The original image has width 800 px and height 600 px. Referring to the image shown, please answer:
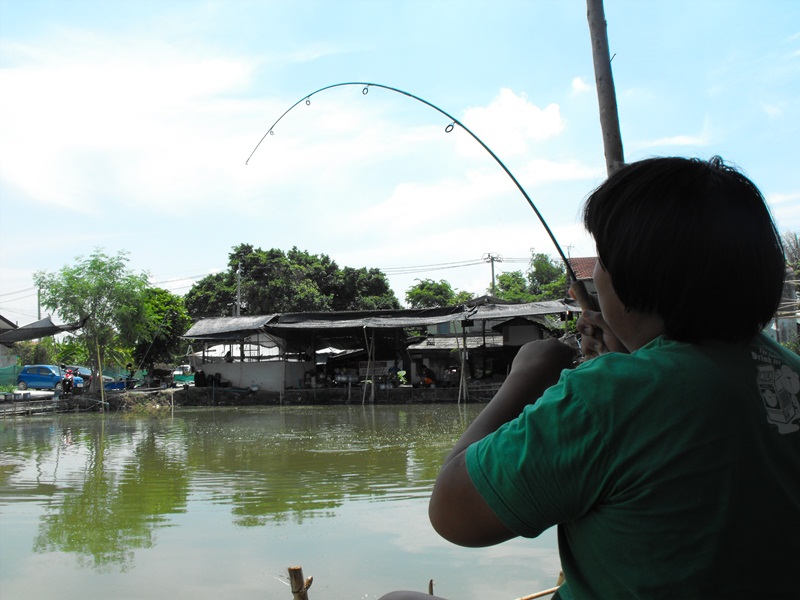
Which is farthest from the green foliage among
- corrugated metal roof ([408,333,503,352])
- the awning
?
the awning

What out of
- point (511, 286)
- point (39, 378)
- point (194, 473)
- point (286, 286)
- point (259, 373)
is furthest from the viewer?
point (511, 286)

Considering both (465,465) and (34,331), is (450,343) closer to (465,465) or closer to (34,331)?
(34,331)

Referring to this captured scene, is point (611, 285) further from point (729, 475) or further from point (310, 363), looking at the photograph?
point (310, 363)

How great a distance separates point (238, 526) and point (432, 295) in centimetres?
3060

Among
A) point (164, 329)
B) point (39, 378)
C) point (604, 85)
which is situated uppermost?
point (604, 85)

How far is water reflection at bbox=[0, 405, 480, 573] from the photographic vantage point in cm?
552

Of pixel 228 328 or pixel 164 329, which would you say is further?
pixel 164 329

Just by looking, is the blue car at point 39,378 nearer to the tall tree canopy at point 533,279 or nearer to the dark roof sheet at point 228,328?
the dark roof sheet at point 228,328

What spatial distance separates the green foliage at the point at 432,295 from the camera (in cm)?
3562

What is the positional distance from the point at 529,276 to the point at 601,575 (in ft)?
123

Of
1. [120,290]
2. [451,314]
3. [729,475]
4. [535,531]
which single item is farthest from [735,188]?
[120,290]

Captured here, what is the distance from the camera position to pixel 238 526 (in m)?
5.33

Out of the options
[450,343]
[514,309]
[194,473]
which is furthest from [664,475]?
[450,343]

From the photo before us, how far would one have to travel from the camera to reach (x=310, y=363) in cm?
2398
